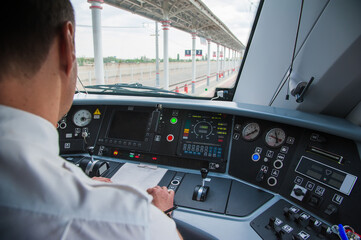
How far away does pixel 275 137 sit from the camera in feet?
5.69

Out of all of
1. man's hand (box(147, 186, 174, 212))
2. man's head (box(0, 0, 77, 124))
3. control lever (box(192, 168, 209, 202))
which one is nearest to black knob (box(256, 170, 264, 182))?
control lever (box(192, 168, 209, 202))

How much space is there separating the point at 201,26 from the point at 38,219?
349 cm

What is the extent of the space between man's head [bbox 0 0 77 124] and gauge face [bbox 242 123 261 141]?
4.99 feet

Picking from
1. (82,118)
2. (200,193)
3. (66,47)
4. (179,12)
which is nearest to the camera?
(66,47)

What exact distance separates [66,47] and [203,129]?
61.6 inches

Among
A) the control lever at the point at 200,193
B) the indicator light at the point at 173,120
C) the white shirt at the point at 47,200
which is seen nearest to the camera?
the white shirt at the point at 47,200

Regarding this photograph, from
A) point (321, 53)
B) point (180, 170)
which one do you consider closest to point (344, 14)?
point (321, 53)

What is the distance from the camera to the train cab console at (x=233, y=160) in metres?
1.31

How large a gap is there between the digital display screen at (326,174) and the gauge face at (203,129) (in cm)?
76

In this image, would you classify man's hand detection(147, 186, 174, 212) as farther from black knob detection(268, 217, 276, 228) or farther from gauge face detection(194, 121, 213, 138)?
gauge face detection(194, 121, 213, 138)

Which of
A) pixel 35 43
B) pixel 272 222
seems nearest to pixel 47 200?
pixel 35 43

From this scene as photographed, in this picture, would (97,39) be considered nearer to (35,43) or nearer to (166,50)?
(166,50)

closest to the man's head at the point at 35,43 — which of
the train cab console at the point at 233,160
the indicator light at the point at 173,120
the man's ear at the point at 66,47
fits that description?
the man's ear at the point at 66,47

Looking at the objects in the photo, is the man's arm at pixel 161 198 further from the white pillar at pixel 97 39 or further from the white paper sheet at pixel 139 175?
the white pillar at pixel 97 39
